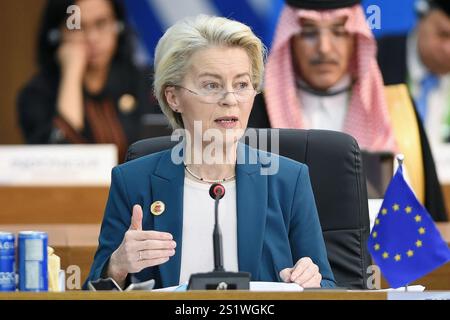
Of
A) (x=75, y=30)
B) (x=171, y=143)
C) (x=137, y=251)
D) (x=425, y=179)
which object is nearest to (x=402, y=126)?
(x=425, y=179)

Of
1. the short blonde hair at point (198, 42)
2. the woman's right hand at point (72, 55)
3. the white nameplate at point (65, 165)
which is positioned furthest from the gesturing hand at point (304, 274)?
the woman's right hand at point (72, 55)

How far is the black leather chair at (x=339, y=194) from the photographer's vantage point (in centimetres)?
324

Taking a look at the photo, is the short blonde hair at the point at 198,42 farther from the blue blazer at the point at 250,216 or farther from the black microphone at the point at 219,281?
the black microphone at the point at 219,281

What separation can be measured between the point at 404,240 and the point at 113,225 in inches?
27.2

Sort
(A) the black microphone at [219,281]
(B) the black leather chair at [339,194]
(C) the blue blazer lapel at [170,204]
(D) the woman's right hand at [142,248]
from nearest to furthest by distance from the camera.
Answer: (A) the black microphone at [219,281] < (D) the woman's right hand at [142,248] < (C) the blue blazer lapel at [170,204] < (B) the black leather chair at [339,194]

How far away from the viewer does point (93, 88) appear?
5969 millimetres

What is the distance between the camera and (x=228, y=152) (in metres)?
3.07

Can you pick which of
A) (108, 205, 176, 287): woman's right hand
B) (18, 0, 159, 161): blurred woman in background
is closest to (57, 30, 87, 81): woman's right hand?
(18, 0, 159, 161): blurred woman in background

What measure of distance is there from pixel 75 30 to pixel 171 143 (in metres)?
2.70

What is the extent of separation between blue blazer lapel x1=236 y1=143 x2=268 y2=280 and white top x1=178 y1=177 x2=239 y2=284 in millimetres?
23

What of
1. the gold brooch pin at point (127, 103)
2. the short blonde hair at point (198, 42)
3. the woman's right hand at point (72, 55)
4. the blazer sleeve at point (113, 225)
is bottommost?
the blazer sleeve at point (113, 225)

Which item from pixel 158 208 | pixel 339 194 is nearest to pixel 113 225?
pixel 158 208

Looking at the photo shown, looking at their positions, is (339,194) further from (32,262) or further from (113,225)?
(32,262)
